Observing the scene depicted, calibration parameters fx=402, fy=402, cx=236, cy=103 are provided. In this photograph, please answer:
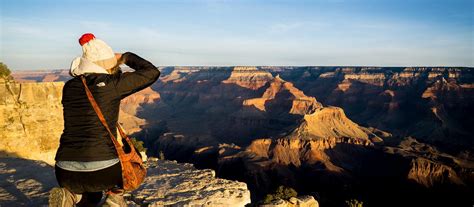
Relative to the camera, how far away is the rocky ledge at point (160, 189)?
22.6ft

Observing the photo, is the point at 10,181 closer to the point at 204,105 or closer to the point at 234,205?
the point at 234,205

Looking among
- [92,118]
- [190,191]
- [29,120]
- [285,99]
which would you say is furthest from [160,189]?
[285,99]

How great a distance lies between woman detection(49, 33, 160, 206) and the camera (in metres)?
3.37

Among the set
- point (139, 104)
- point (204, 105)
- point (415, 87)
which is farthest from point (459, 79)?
point (139, 104)

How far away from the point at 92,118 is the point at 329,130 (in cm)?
7406

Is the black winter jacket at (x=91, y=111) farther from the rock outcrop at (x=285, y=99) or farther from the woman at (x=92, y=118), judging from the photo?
the rock outcrop at (x=285, y=99)

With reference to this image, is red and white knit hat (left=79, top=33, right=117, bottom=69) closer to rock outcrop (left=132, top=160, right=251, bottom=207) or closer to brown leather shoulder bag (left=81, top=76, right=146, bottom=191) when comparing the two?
brown leather shoulder bag (left=81, top=76, right=146, bottom=191)

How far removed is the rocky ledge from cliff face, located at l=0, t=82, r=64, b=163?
4.87m

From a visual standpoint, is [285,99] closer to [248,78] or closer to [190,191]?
[248,78]

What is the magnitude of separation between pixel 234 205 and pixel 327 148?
56923 mm

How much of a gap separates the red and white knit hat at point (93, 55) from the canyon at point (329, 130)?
1251 cm

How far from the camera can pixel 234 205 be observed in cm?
710

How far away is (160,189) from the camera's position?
771cm

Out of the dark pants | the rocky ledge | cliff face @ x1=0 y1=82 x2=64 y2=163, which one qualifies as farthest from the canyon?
the dark pants
